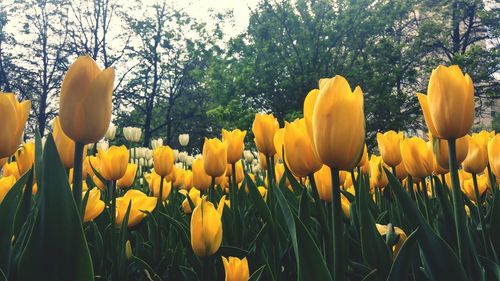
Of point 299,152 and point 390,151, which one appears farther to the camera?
point 390,151

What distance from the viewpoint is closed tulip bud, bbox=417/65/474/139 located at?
39.8 inches

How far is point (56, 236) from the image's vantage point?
63 centimetres

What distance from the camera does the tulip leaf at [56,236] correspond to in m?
0.63

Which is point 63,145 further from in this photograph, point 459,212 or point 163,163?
point 163,163

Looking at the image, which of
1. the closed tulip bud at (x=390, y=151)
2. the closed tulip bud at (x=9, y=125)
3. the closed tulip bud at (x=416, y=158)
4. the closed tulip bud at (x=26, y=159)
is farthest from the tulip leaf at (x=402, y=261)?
the closed tulip bud at (x=26, y=159)

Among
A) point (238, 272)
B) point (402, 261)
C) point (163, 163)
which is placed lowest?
point (238, 272)

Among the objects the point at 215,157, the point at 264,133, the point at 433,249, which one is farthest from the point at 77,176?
the point at 215,157

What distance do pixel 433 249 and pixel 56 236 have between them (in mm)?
731

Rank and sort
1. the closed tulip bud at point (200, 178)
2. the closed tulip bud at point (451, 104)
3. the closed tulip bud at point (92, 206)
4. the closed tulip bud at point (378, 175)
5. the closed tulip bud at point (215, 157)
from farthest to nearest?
the closed tulip bud at point (200, 178)
the closed tulip bud at point (378, 175)
the closed tulip bud at point (215, 157)
the closed tulip bud at point (92, 206)
the closed tulip bud at point (451, 104)

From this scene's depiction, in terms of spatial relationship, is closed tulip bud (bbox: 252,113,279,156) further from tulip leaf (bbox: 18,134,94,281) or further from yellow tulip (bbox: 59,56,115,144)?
tulip leaf (bbox: 18,134,94,281)

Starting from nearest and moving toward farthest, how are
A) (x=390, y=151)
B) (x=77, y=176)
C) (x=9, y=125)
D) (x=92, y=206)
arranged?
(x=77, y=176) < (x=9, y=125) < (x=92, y=206) < (x=390, y=151)

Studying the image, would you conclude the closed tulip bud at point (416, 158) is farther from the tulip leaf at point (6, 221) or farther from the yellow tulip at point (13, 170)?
the yellow tulip at point (13, 170)

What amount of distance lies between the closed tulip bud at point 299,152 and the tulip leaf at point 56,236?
0.61 metres

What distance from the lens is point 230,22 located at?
23156mm
